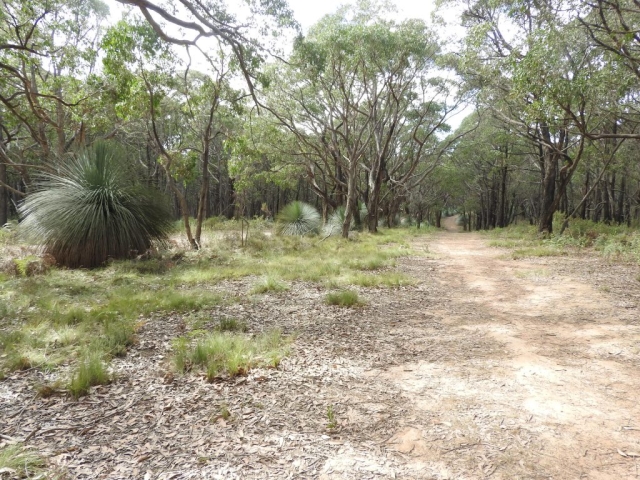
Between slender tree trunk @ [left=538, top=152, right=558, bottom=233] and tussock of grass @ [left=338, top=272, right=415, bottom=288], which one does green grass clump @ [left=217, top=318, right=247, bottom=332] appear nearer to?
tussock of grass @ [left=338, top=272, right=415, bottom=288]

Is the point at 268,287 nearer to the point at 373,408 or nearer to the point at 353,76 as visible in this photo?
the point at 373,408

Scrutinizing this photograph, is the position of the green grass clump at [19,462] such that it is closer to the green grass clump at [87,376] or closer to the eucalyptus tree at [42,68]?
the green grass clump at [87,376]

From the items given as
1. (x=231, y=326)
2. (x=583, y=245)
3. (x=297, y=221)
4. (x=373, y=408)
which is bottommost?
(x=373, y=408)

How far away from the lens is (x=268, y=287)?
20.9ft

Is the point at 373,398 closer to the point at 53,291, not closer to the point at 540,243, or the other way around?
the point at 53,291

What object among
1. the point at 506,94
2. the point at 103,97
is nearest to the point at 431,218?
the point at 506,94

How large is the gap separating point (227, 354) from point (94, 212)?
619 cm

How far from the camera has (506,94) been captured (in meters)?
13.9

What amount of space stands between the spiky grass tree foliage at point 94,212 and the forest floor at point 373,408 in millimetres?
4204

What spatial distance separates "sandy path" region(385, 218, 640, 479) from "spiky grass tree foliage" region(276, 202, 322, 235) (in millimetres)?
10740

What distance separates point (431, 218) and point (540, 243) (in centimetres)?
5177

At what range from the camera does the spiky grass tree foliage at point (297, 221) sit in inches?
621

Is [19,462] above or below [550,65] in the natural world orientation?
below

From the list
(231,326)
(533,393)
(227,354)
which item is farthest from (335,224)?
(533,393)
